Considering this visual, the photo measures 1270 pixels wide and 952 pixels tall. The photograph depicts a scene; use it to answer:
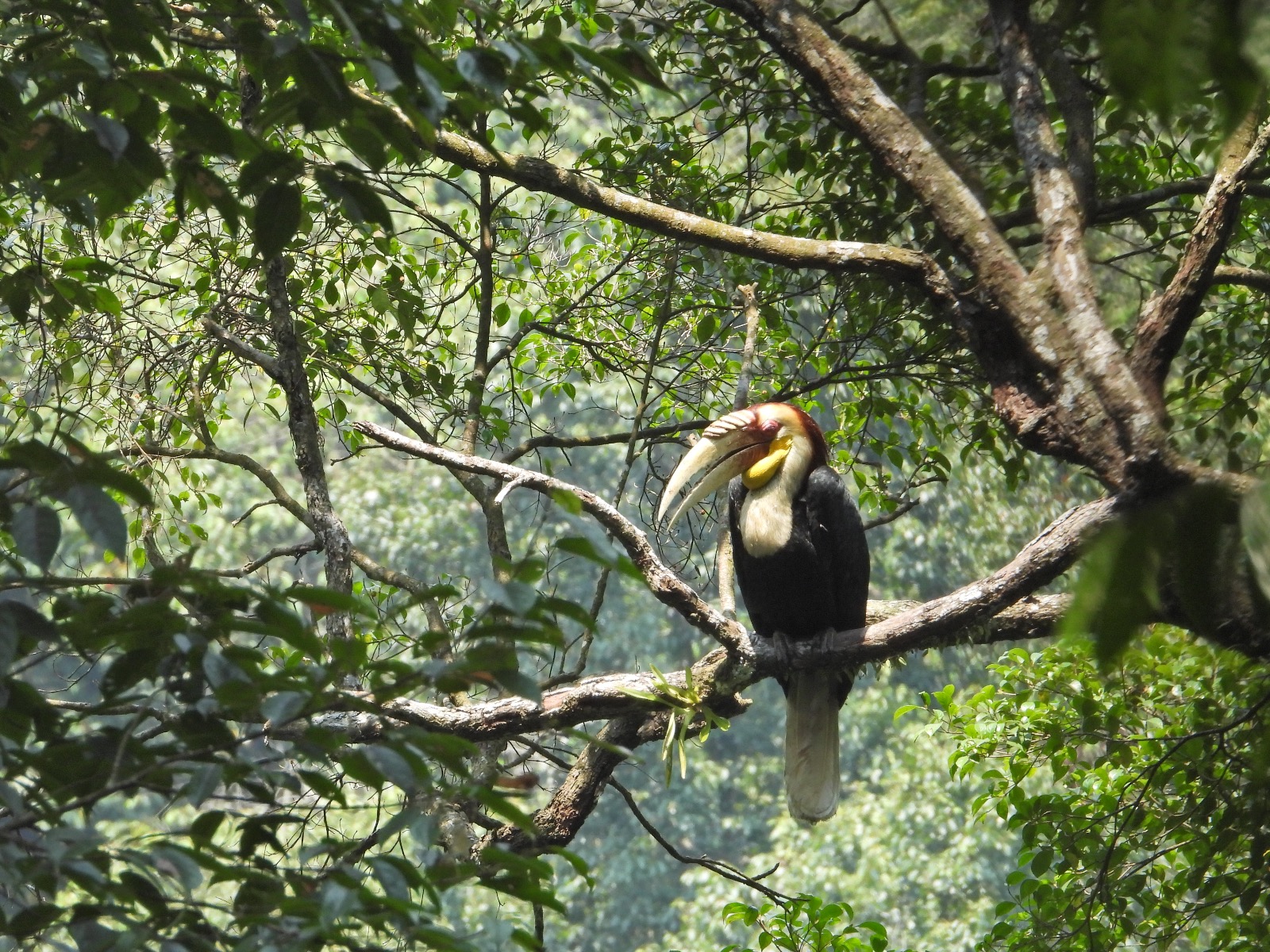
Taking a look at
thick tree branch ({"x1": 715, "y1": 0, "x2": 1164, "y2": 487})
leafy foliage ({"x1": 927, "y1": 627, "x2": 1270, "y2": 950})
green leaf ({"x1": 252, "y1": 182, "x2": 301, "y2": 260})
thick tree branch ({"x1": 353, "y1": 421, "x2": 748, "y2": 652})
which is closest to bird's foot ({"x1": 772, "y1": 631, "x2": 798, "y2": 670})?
thick tree branch ({"x1": 353, "y1": 421, "x2": 748, "y2": 652})

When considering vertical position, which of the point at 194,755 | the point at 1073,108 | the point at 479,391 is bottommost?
the point at 194,755

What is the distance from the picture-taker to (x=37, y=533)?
43.1 inches

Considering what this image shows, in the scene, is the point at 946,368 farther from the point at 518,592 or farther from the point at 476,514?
the point at 476,514

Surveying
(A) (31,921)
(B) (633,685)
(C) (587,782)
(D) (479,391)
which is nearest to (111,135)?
(A) (31,921)

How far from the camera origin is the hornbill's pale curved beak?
305cm

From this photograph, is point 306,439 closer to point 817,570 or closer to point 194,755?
point 817,570

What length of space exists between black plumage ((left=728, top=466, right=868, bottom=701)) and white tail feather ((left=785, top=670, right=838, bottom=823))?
8cm

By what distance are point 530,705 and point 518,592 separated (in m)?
1.40

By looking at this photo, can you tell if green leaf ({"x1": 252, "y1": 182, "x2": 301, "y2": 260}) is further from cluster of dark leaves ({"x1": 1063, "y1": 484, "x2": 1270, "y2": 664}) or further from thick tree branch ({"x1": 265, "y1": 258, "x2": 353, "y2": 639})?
thick tree branch ({"x1": 265, "y1": 258, "x2": 353, "y2": 639})

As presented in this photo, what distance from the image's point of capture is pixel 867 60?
10.3 ft

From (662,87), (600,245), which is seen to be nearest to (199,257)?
(600,245)

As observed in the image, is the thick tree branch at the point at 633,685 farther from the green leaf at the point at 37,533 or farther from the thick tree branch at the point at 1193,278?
the green leaf at the point at 37,533

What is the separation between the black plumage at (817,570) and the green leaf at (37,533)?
233 centimetres

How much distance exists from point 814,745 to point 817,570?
20.8 inches
